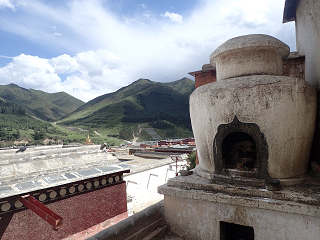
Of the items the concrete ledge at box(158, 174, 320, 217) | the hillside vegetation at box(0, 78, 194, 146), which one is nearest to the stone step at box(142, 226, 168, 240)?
the concrete ledge at box(158, 174, 320, 217)

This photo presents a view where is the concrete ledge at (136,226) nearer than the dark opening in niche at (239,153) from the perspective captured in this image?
Yes

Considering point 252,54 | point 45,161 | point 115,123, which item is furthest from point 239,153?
point 115,123

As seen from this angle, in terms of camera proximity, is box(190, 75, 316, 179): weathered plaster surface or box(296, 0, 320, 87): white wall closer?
box(190, 75, 316, 179): weathered plaster surface

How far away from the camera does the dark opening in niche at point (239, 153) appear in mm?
4277

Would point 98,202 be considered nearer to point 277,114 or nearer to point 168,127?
point 277,114

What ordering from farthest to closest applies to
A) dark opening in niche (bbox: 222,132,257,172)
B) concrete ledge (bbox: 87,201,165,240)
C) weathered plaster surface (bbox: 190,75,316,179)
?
dark opening in niche (bbox: 222,132,257,172) < weathered plaster surface (bbox: 190,75,316,179) < concrete ledge (bbox: 87,201,165,240)

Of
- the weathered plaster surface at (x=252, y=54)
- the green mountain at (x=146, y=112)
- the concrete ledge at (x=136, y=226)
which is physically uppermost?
the green mountain at (x=146, y=112)

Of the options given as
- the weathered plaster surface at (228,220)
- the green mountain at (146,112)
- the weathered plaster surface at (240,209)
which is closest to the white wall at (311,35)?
the weathered plaster surface at (240,209)

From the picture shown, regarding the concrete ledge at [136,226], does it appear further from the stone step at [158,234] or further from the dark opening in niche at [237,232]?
the dark opening in niche at [237,232]

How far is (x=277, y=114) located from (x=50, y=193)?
5.74 meters

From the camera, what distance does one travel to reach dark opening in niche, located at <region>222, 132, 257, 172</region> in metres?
4.28

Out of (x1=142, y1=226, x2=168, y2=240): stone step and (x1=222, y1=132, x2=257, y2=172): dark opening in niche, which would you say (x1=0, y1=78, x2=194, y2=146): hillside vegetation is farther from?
(x1=222, y1=132, x2=257, y2=172): dark opening in niche

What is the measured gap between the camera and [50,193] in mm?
5656

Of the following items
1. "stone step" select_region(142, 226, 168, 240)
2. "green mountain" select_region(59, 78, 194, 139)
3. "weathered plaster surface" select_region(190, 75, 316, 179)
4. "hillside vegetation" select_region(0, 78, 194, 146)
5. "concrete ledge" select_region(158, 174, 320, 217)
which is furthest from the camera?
"green mountain" select_region(59, 78, 194, 139)
